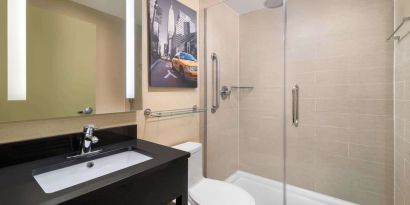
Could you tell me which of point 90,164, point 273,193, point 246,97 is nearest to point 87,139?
point 90,164

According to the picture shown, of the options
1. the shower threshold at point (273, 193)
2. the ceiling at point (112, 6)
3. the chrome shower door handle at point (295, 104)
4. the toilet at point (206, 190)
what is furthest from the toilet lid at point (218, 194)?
the ceiling at point (112, 6)

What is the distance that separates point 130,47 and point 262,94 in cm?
163

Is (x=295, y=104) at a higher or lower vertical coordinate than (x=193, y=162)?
higher

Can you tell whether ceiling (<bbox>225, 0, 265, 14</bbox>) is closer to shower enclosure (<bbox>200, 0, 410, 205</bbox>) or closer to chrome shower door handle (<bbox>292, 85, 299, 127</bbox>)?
shower enclosure (<bbox>200, 0, 410, 205</bbox>)

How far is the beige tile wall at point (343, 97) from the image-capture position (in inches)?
67.3

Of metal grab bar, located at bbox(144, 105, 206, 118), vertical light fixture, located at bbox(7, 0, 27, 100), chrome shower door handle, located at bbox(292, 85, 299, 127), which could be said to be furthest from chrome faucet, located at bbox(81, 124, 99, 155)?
chrome shower door handle, located at bbox(292, 85, 299, 127)

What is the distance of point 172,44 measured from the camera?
61.9 inches

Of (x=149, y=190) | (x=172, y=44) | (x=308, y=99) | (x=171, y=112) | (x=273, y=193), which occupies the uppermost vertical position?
(x=172, y=44)

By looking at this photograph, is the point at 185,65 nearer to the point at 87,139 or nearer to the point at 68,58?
the point at 68,58

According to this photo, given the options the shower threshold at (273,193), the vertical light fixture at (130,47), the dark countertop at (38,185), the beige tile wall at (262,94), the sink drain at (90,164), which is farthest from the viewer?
the beige tile wall at (262,94)

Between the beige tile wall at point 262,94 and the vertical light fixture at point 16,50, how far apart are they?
2061 millimetres

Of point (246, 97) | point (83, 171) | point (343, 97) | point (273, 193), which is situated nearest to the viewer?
point (83, 171)

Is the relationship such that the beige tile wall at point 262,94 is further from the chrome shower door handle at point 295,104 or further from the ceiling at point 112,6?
the ceiling at point 112,6

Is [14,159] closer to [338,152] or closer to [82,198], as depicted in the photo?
[82,198]
